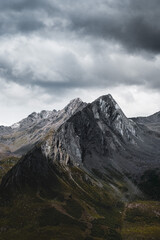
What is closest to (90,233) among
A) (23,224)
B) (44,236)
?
(44,236)

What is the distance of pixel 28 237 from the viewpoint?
557ft

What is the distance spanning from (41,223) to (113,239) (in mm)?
56530

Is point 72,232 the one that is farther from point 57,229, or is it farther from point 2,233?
point 2,233

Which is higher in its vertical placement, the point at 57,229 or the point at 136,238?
the point at 57,229

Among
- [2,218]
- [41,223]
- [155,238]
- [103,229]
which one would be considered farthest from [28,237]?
[155,238]

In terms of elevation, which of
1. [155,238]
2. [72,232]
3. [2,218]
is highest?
[2,218]

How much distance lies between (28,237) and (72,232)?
1287 inches

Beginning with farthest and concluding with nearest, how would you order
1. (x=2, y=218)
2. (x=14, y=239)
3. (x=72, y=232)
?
(x=2, y=218) < (x=72, y=232) < (x=14, y=239)

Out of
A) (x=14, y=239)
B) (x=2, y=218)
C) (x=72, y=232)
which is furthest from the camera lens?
(x=2, y=218)

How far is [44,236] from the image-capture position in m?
173

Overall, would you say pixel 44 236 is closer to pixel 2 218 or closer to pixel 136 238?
pixel 2 218

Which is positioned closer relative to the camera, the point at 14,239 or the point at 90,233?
the point at 14,239

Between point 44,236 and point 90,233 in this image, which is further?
point 90,233

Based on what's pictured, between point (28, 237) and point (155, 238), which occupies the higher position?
point (28, 237)
